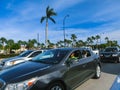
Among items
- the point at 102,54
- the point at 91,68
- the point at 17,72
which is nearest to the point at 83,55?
the point at 91,68

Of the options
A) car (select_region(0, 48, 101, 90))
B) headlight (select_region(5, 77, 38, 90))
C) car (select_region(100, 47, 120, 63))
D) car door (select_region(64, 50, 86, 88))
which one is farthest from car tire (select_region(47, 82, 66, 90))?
car (select_region(100, 47, 120, 63))

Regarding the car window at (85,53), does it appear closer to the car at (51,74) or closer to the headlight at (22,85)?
the car at (51,74)

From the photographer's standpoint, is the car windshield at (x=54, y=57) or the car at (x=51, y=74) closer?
the car at (x=51, y=74)

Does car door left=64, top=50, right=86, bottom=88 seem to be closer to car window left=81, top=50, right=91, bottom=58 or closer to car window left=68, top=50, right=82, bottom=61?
Answer: car window left=68, top=50, right=82, bottom=61

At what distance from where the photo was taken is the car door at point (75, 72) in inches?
209

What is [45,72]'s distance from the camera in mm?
Result: 4582

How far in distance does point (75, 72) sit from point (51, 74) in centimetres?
131

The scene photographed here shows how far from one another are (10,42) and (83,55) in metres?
102

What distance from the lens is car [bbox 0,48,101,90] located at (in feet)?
13.6

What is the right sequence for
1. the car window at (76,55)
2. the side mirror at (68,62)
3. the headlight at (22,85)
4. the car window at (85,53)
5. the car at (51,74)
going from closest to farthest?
the headlight at (22,85) → the car at (51,74) → the side mirror at (68,62) → the car window at (76,55) → the car window at (85,53)

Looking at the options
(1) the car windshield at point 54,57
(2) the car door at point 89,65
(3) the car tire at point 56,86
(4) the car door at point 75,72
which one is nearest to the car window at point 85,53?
(2) the car door at point 89,65

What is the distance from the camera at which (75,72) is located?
5.70 m

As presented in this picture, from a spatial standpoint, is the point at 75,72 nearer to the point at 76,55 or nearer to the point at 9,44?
the point at 76,55

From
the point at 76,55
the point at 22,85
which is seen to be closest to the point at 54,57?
the point at 76,55
